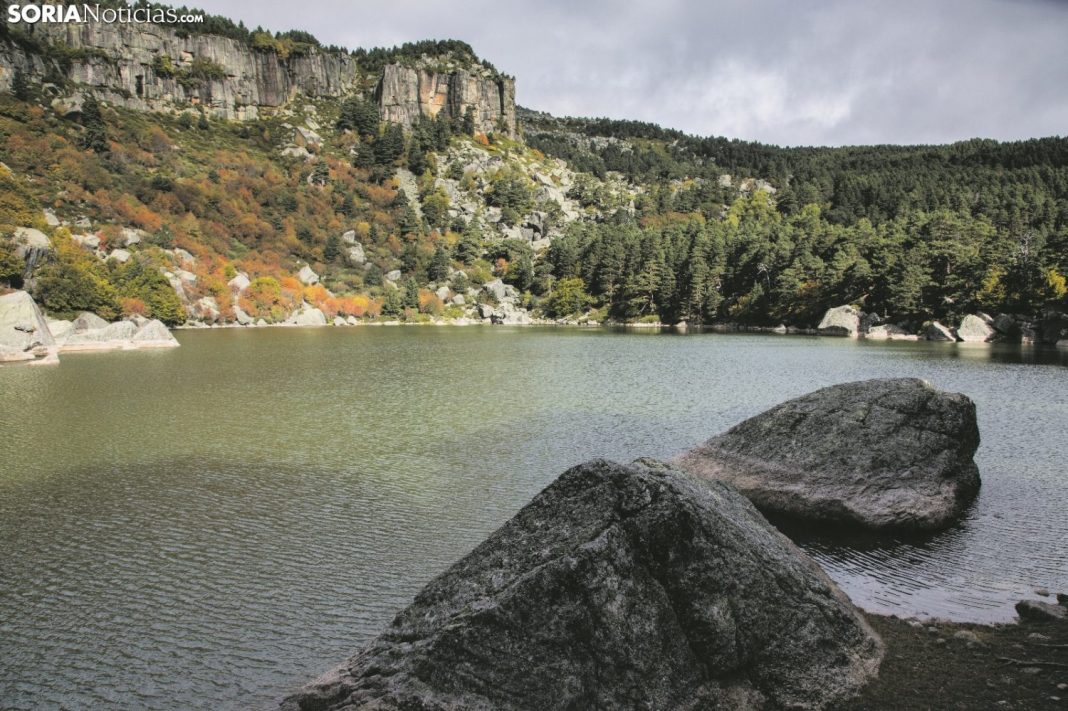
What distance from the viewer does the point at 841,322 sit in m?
86.2

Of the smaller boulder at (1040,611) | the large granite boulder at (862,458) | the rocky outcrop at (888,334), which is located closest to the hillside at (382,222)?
the rocky outcrop at (888,334)

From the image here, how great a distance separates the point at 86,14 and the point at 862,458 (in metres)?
234

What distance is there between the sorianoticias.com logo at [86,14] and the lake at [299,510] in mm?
187010

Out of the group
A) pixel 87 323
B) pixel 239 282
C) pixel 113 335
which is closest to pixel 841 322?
pixel 113 335

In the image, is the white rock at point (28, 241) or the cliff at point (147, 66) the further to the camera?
the cliff at point (147, 66)

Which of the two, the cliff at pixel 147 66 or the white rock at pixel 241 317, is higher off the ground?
the cliff at pixel 147 66

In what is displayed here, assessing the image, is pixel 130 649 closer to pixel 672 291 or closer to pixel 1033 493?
pixel 1033 493

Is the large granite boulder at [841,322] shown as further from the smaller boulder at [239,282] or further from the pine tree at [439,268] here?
the smaller boulder at [239,282]

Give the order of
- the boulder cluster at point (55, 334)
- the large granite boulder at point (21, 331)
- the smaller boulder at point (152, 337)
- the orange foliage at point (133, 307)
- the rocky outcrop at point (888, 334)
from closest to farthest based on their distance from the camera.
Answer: the large granite boulder at point (21, 331) → the boulder cluster at point (55, 334) → the smaller boulder at point (152, 337) → the orange foliage at point (133, 307) → the rocky outcrop at point (888, 334)

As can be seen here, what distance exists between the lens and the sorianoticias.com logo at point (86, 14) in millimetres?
160125

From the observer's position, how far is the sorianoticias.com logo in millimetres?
160125

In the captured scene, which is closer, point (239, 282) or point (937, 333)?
point (937, 333)

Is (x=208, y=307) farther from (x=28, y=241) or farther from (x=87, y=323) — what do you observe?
(x=87, y=323)

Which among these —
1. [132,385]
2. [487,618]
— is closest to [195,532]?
[487,618]
